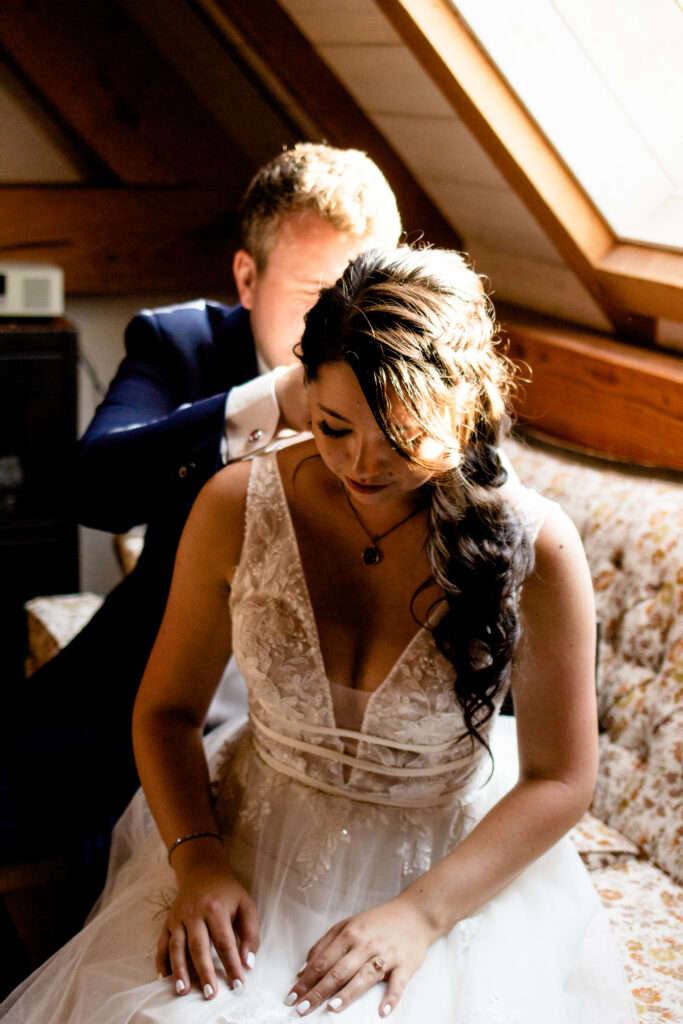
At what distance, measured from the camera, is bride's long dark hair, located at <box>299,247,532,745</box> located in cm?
107

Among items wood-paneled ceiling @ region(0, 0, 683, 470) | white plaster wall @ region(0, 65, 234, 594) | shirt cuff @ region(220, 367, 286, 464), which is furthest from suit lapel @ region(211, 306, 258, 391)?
white plaster wall @ region(0, 65, 234, 594)

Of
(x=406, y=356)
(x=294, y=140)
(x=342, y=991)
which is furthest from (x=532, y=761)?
(x=294, y=140)

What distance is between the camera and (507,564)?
119 cm

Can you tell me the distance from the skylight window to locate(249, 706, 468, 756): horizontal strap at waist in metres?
1.07

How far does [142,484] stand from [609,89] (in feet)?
3.52

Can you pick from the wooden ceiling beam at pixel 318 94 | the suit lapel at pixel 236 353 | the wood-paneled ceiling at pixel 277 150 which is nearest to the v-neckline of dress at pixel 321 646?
the suit lapel at pixel 236 353

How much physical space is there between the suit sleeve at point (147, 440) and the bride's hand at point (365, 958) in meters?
0.64

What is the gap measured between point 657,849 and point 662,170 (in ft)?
3.91

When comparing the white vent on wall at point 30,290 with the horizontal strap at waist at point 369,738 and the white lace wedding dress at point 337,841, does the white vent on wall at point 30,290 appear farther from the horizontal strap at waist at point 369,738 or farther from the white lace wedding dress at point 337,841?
the horizontal strap at waist at point 369,738

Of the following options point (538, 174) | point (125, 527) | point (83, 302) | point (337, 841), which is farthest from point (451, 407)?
point (83, 302)

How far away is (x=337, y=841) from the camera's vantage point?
1.22 m

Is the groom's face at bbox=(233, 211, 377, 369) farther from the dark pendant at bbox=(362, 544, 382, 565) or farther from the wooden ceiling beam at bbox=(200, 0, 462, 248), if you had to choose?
the wooden ceiling beam at bbox=(200, 0, 462, 248)

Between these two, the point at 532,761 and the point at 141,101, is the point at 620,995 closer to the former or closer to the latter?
the point at 532,761

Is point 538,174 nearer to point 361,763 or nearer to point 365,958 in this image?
point 361,763
